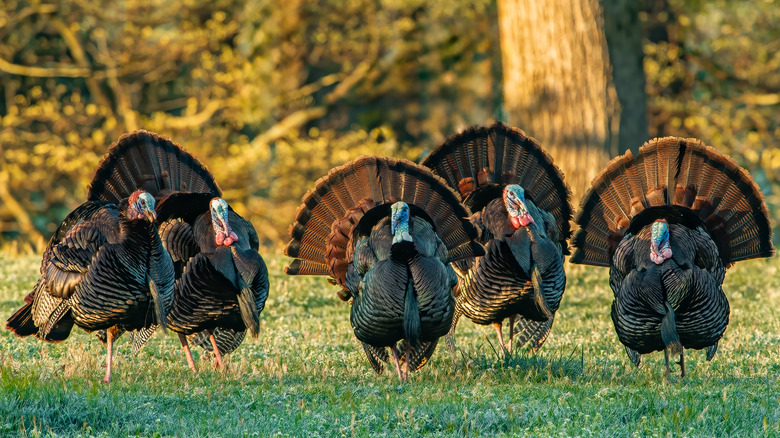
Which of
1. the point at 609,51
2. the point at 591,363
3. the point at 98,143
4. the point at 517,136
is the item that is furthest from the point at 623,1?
the point at 98,143

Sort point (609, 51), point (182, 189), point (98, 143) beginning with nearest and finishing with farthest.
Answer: point (182, 189) < point (609, 51) < point (98, 143)

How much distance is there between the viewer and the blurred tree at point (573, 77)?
1152 cm

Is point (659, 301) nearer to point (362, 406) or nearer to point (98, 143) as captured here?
point (362, 406)

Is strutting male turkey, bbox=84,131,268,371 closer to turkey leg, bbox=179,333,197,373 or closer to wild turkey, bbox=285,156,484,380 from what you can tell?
turkey leg, bbox=179,333,197,373

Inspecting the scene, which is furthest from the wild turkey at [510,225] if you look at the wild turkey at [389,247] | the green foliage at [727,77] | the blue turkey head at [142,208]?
the green foliage at [727,77]

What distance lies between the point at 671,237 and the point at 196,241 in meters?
3.20

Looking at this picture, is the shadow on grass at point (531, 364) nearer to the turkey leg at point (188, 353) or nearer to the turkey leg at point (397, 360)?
the turkey leg at point (397, 360)

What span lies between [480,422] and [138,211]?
2.49 m

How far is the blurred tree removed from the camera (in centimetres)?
1152

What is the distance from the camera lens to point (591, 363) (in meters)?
6.53

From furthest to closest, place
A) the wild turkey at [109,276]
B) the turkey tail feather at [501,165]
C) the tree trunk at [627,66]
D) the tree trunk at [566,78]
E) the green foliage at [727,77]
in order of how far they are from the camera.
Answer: the green foliage at [727,77] < the tree trunk at [627,66] < the tree trunk at [566,78] < the turkey tail feather at [501,165] < the wild turkey at [109,276]

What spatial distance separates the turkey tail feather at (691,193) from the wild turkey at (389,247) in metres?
1.10

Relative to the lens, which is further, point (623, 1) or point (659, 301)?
point (623, 1)

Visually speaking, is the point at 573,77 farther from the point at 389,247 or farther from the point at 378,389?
the point at 378,389
